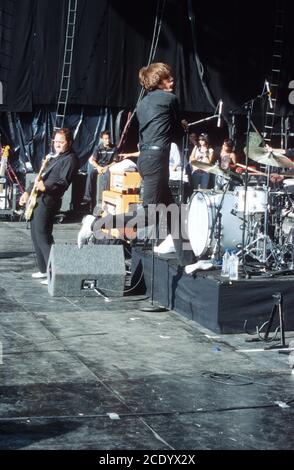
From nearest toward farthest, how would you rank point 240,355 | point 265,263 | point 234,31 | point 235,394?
1. point 235,394
2. point 240,355
3. point 265,263
4. point 234,31

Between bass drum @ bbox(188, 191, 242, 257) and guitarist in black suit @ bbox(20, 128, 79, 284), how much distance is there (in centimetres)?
151

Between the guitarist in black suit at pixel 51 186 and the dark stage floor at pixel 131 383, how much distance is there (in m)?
1.21

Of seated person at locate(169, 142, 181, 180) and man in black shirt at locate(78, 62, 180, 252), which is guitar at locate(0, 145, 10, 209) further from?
man in black shirt at locate(78, 62, 180, 252)

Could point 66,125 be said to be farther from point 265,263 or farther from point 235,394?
point 235,394

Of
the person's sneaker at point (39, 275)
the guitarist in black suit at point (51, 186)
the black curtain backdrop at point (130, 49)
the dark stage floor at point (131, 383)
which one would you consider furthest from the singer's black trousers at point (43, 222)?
the black curtain backdrop at point (130, 49)

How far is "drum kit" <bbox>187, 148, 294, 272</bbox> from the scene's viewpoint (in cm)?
915

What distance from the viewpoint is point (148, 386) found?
6133 millimetres

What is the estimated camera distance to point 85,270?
9.21 m

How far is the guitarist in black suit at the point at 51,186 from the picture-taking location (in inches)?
388

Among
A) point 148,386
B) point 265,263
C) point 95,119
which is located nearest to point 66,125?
point 95,119

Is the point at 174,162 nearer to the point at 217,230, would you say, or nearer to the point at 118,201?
the point at 118,201

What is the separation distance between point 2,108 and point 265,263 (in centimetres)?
958

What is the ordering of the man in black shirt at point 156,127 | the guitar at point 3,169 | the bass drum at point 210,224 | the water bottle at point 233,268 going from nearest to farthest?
1. the water bottle at point 233,268
2. the man in black shirt at point 156,127
3. the bass drum at point 210,224
4. the guitar at point 3,169

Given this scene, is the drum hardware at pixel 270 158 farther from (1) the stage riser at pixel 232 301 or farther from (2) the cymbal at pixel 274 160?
(1) the stage riser at pixel 232 301
